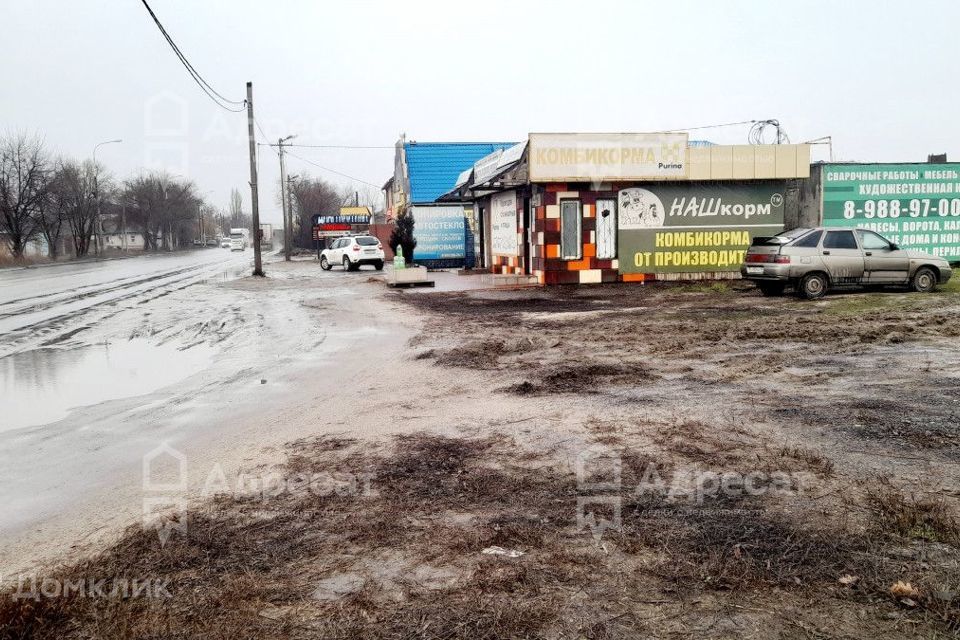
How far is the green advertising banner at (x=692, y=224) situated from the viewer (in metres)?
22.3

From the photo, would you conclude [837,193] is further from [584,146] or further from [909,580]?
[909,580]

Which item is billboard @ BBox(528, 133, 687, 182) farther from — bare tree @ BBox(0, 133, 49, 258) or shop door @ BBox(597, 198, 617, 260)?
bare tree @ BBox(0, 133, 49, 258)

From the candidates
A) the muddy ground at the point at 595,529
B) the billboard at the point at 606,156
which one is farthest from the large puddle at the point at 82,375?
the billboard at the point at 606,156

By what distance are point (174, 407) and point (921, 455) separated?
6827 mm

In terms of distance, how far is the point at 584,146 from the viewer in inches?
834

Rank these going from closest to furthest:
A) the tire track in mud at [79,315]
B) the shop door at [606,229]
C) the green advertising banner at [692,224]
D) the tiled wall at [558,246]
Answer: the tire track in mud at [79,315] → the tiled wall at [558,246] → the shop door at [606,229] → the green advertising banner at [692,224]

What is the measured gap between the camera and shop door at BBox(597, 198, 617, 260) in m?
22.2

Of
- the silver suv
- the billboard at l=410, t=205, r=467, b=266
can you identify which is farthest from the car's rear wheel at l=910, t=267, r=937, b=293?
the billboard at l=410, t=205, r=467, b=266

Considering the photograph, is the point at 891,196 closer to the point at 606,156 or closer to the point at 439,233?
the point at 606,156

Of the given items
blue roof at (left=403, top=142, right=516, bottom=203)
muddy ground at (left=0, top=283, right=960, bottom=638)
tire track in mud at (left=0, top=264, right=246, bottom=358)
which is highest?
blue roof at (left=403, top=142, right=516, bottom=203)

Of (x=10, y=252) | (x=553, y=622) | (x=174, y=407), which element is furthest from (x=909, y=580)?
(x=10, y=252)

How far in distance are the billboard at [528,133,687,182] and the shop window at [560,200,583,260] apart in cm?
95

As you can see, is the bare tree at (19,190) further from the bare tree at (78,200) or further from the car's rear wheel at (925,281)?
the car's rear wheel at (925,281)

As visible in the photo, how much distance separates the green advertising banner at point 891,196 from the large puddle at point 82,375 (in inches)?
791
